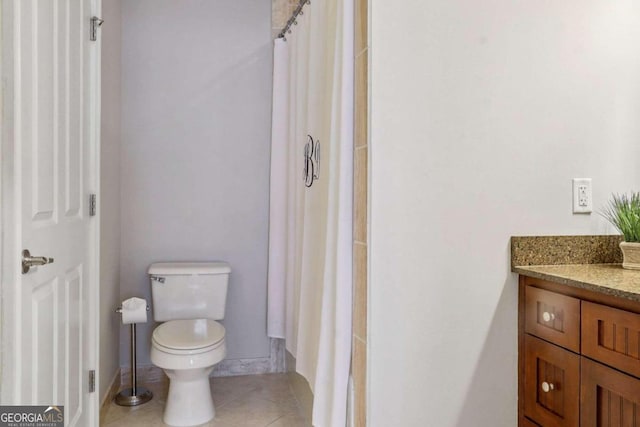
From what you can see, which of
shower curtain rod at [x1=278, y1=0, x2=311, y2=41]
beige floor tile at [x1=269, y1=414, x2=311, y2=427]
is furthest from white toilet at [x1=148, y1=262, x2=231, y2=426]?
shower curtain rod at [x1=278, y1=0, x2=311, y2=41]

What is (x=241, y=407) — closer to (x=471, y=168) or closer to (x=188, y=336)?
(x=188, y=336)

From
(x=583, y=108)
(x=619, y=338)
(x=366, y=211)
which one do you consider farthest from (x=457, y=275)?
(x=583, y=108)

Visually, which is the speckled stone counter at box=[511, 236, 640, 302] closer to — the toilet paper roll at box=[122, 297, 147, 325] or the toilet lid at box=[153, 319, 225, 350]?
the toilet lid at box=[153, 319, 225, 350]

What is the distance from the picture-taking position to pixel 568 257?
6.00 ft

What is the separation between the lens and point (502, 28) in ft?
5.85

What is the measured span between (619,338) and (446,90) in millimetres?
901

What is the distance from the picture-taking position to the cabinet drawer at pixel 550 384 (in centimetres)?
152

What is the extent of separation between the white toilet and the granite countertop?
151 cm

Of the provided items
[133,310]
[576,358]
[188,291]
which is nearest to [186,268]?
[188,291]

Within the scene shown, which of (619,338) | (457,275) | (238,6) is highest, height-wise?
(238,6)

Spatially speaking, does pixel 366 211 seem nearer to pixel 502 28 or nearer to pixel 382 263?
pixel 382 263

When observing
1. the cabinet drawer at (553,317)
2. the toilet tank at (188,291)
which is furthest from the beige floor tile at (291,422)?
the cabinet drawer at (553,317)

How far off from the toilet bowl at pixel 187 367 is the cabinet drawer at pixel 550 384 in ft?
4.68

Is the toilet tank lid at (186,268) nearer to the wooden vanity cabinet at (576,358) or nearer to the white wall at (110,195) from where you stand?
the white wall at (110,195)
